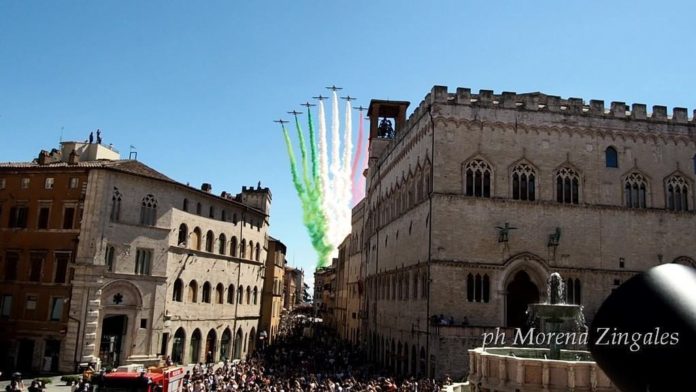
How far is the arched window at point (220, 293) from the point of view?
48.0m

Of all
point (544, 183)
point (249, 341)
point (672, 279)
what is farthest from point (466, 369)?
point (249, 341)

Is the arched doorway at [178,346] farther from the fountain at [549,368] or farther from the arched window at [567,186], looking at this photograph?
the fountain at [549,368]

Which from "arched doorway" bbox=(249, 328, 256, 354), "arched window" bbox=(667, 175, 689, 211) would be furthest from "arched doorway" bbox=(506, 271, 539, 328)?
"arched doorway" bbox=(249, 328, 256, 354)

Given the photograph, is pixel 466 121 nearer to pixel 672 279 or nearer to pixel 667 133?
pixel 667 133

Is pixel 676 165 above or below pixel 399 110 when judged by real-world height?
below

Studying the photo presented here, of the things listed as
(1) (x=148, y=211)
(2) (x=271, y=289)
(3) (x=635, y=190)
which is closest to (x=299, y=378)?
(1) (x=148, y=211)

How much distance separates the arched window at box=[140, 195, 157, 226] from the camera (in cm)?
4075

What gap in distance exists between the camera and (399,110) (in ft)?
196

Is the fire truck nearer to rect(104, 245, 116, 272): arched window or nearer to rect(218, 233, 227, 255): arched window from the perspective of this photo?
rect(104, 245, 116, 272): arched window

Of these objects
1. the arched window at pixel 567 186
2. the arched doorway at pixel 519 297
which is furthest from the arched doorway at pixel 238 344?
the arched window at pixel 567 186

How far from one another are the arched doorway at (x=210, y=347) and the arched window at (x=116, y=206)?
12.6 metres

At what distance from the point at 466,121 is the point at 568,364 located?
69.0ft

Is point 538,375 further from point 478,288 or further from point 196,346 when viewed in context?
point 196,346

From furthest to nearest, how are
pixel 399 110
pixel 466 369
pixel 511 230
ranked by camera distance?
pixel 399 110
pixel 511 230
pixel 466 369
